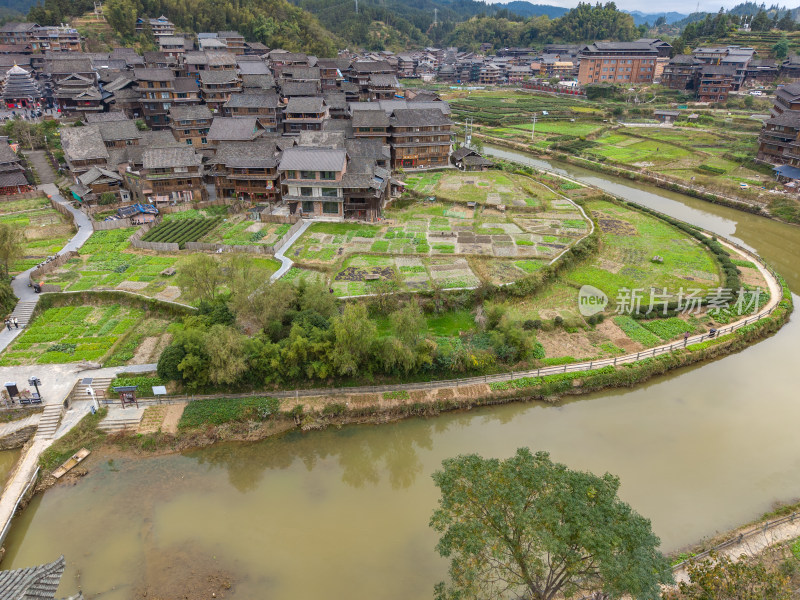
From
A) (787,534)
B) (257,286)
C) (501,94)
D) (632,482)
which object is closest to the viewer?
(787,534)

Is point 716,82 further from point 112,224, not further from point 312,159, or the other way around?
point 112,224

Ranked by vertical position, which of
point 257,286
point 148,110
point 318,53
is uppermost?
point 318,53

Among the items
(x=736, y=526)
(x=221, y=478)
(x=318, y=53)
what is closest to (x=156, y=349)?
(x=221, y=478)

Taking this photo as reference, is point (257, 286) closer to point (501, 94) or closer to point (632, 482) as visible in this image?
point (632, 482)

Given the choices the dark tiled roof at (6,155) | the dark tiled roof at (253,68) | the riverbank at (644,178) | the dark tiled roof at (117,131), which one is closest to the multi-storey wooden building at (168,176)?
the dark tiled roof at (117,131)

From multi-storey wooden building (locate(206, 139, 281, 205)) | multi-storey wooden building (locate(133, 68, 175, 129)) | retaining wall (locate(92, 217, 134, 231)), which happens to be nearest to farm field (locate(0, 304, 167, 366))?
retaining wall (locate(92, 217, 134, 231))

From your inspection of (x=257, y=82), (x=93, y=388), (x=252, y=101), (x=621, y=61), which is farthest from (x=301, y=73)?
(x=621, y=61)
